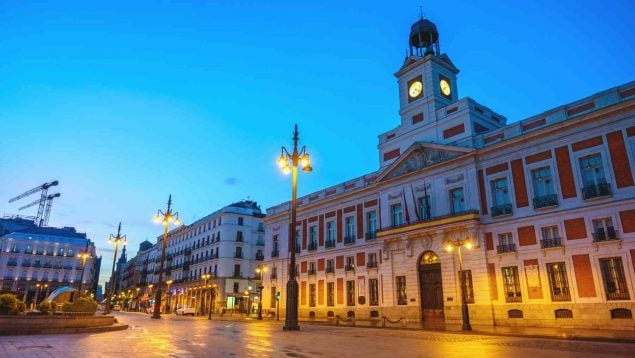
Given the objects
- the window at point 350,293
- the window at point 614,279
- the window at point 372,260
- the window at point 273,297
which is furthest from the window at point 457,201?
the window at point 273,297

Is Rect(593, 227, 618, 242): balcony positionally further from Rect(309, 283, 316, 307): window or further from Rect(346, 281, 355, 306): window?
Rect(309, 283, 316, 307): window

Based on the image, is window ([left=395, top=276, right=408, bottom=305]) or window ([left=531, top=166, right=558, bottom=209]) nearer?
window ([left=531, top=166, right=558, bottom=209])

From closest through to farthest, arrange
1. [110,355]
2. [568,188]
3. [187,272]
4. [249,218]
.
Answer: [110,355] < [568,188] < [249,218] < [187,272]

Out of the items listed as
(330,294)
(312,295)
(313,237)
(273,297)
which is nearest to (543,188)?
(330,294)

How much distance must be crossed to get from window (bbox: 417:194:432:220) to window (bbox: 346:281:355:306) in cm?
992

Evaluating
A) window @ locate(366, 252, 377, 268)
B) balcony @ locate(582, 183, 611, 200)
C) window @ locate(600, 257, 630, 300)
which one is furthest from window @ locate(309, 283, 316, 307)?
balcony @ locate(582, 183, 611, 200)

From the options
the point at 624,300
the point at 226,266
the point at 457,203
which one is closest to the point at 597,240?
the point at 624,300

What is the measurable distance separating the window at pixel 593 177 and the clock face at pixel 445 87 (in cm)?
1429

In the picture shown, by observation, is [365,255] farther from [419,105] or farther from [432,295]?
[419,105]

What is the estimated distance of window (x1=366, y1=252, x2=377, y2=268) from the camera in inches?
1453

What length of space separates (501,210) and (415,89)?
14.3m

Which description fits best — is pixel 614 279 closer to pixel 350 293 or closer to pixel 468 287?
pixel 468 287

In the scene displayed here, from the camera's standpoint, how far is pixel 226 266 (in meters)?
65.2

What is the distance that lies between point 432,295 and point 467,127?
12.7 metres
